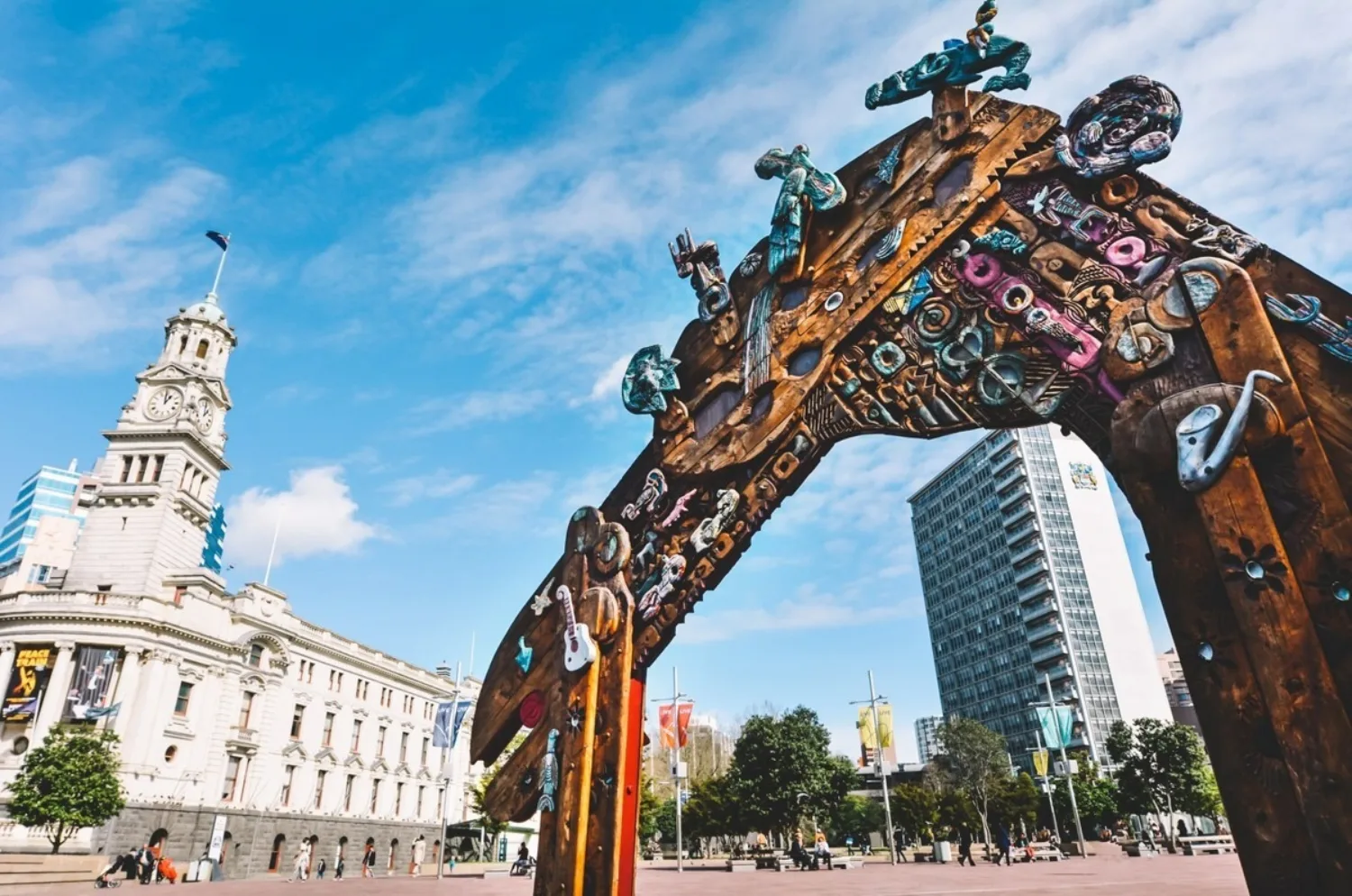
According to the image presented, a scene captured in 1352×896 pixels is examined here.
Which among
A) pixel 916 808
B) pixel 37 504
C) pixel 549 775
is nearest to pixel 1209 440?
pixel 549 775

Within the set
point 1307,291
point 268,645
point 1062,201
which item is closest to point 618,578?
point 1062,201

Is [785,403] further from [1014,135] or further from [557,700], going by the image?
[557,700]

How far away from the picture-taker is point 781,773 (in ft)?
91.3

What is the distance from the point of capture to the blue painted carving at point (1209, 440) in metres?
3.69

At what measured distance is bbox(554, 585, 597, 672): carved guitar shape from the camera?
19.3 feet

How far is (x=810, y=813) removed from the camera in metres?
28.6

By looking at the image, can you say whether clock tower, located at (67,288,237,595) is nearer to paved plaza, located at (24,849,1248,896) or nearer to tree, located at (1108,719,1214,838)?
paved plaza, located at (24,849,1248,896)

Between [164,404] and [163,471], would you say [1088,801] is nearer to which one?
[163,471]

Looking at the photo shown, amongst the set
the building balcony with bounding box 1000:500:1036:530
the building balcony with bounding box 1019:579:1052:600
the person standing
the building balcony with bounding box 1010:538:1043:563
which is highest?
the building balcony with bounding box 1000:500:1036:530

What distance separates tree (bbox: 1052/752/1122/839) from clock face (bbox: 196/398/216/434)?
148ft

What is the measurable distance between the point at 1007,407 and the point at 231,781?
35.6 m

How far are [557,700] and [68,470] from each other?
93.0 meters

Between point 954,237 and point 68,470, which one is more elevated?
point 68,470

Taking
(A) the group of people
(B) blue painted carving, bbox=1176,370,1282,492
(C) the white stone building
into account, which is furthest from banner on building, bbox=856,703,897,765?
(B) blue painted carving, bbox=1176,370,1282,492
